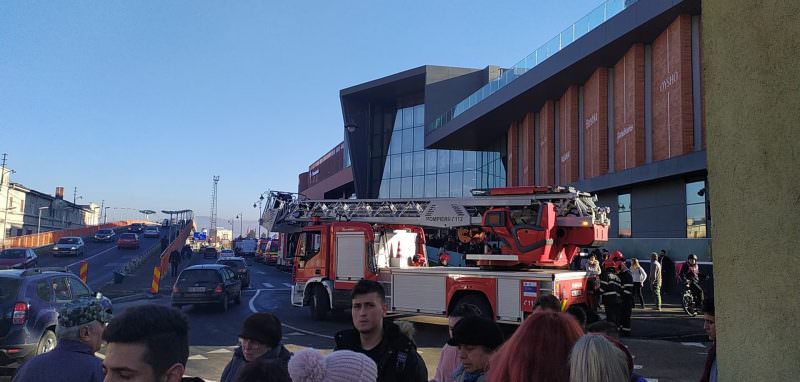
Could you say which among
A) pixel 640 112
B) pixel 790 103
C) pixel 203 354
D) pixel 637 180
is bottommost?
pixel 203 354

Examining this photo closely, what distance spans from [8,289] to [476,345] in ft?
26.1

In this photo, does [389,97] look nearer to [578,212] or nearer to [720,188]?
[578,212]

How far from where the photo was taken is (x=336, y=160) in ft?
202

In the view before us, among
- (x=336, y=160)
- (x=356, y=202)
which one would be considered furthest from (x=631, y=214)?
(x=336, y=160)

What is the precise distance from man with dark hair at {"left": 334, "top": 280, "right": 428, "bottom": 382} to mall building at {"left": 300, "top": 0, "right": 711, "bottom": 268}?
18614 millimetres

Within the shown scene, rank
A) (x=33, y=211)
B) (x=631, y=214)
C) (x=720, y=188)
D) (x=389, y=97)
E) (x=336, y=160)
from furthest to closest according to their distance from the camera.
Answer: (x=33, y=211)
(x=336, y=160)
(x=389, y=97)
(x=631, y=214)
(x=720, y=188)

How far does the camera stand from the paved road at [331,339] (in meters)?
9.02

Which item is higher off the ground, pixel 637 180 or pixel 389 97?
pixel 389 97

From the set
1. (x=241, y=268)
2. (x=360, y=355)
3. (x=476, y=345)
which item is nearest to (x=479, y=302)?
(x=476, y=345)

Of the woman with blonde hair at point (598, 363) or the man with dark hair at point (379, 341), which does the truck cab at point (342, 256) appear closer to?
the man with dark hair at point (379, 341)

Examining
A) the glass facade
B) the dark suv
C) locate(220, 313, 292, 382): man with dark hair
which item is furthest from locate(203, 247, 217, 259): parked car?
locate(220, 313, 292, 382): man with dark hair

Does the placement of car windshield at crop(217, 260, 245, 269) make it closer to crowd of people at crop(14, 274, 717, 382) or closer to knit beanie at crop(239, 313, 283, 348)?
knit beanie at crop(239, 313, 283, 348)

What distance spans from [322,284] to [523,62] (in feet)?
68.5

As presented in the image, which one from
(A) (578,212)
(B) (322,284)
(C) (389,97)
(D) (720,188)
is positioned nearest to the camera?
(D) (720,188)
